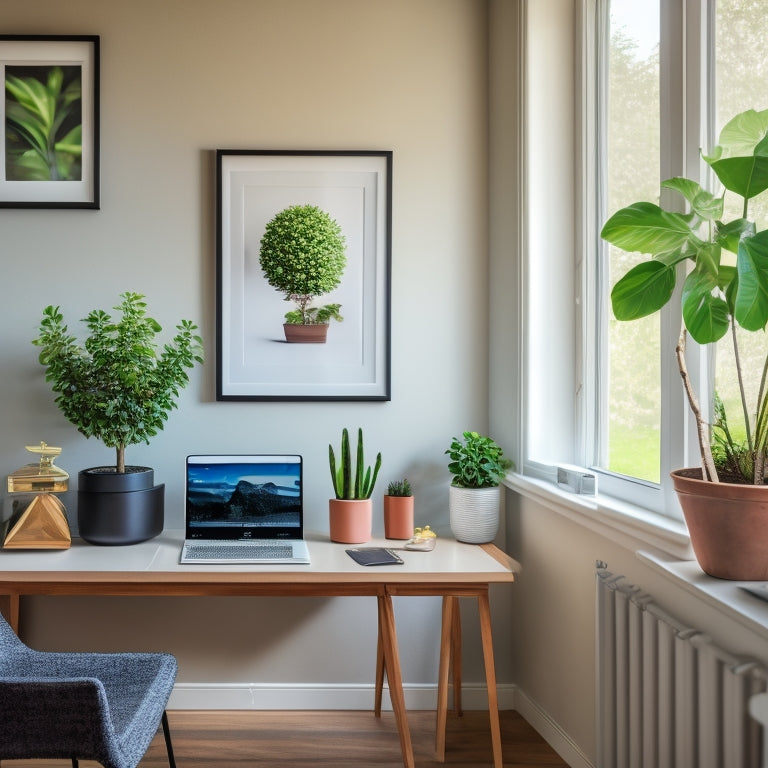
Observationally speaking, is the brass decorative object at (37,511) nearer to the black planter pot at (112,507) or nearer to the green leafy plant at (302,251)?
the black planter pot at (112,507)

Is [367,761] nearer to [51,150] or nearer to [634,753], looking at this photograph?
[634,753]

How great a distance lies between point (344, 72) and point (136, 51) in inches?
28.7

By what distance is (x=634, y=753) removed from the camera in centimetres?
159

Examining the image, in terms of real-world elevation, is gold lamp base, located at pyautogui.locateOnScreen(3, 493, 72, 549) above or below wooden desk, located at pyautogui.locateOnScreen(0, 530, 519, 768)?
above

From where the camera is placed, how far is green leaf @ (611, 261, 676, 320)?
1423 millimetres

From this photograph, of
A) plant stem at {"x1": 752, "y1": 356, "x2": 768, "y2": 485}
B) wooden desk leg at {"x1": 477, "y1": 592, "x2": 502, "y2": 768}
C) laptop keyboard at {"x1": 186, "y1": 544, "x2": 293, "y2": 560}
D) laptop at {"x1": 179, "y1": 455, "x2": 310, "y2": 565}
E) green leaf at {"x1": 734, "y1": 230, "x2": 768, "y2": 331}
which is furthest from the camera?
laptop at {"x1": 179, "y1": 455, "x2": 310, "y2": 565}

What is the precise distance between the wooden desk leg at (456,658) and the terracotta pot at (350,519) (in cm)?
41

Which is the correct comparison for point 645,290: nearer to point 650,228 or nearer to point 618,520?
point 650,228

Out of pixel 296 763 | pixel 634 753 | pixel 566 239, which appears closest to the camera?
pixel 634 753

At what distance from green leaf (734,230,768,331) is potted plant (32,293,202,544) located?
5.53 ft

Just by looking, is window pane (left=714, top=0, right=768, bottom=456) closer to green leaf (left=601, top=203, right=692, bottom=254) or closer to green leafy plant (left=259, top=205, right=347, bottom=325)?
green leaf (left=601, top=203, right=692, bottom=254)

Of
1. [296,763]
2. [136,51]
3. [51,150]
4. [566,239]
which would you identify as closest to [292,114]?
[136,51]

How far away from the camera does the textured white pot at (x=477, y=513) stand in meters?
2.41

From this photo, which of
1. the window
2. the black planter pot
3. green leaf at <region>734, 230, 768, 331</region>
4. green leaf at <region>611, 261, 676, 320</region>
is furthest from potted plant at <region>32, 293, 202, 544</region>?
green leaf at <region>734, 230, 768, 331</region>
